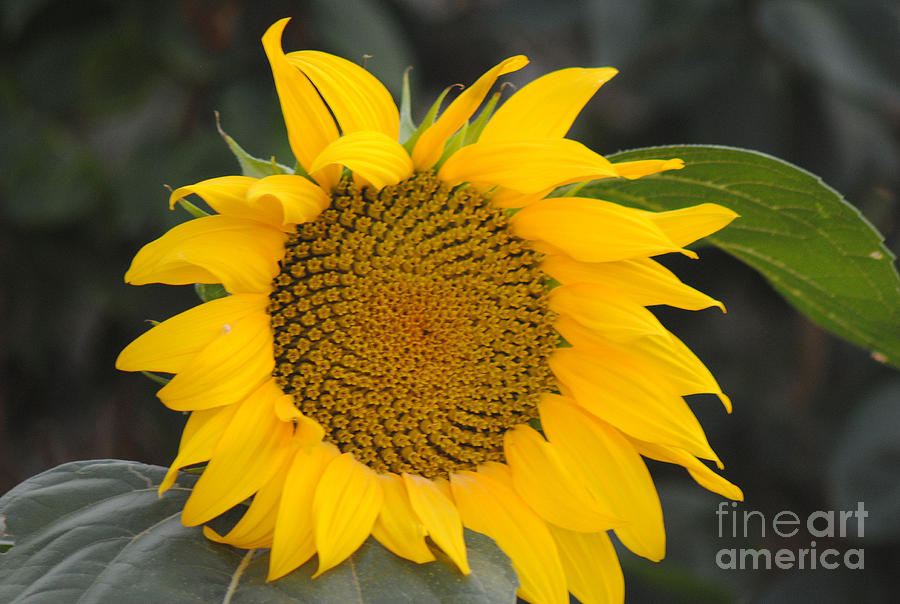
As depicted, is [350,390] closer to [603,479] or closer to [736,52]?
[603,479]

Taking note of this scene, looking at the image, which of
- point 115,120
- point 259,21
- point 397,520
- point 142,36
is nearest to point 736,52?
point 259,21

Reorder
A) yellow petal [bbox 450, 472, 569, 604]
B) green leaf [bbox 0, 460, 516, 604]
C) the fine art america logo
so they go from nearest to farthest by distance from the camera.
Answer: green leaf [bbox 0, 460, 516, 604], yellow petal [bbox 450, 472, 569, 604], the fine art america logo

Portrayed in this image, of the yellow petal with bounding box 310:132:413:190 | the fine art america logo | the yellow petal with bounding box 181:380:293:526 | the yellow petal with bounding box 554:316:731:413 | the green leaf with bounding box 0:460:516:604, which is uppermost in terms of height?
the yellow petal with bounding box 310:132:413:190

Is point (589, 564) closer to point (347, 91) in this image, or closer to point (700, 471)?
point (700, 471)

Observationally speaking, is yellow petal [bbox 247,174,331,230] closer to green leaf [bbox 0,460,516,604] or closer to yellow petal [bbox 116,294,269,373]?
yellow petal [bbox 116,294,269,373]

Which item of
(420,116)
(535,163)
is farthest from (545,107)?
(420,116)

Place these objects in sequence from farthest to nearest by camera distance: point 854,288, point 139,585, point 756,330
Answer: point 756,330 → point 854,288 → point 139,585

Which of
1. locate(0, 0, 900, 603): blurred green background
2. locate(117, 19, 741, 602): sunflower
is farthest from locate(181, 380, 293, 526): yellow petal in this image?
locate(0, 0, 900, 603): blurred green background
